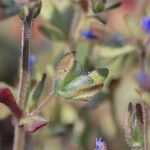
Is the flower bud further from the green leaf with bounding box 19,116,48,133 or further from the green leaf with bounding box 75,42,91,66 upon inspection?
the green leaf with bounding box 75,42,91,66

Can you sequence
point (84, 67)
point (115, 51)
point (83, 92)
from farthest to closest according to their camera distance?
point (115, 51) < point (84, 67) < point (83, 92)

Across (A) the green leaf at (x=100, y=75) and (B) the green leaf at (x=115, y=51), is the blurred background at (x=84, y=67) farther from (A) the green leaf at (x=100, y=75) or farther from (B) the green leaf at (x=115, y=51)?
(A) the green leaf at (x=100, y=75)

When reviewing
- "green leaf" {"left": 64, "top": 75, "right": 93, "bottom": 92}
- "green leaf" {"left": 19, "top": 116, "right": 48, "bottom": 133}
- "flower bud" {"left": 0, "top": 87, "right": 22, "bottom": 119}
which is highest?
"green leaf" {"left": 64, "top": 75, "right": 93, "bottom": 92}

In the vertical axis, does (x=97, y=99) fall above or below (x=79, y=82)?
above

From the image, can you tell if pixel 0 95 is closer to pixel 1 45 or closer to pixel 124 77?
pixel 124 77

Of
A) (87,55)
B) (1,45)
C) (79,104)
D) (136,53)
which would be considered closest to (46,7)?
(87,55)

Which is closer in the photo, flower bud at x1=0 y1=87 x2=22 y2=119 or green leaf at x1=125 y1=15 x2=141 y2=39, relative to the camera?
flower bud at x1=0 y1=87 x2=22 y2=119

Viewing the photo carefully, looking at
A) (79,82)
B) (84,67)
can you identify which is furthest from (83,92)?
(84,67)

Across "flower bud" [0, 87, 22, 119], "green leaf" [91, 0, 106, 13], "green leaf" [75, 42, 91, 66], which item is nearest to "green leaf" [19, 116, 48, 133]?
"flower bud" [0, 87, 22, 119]

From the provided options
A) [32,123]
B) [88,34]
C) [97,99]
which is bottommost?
[32,123]

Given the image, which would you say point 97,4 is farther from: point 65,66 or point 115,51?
point 115,51

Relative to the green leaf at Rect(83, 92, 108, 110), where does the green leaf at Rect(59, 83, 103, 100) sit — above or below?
below
